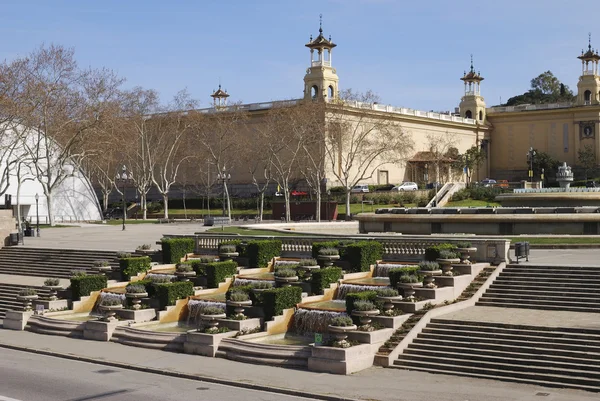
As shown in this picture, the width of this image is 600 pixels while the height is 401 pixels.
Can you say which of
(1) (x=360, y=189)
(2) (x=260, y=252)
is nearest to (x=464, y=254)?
(2) (x=260, y=252)

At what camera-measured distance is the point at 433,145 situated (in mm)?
101250

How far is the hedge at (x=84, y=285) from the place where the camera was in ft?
111

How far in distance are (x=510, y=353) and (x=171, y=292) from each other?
13.1m

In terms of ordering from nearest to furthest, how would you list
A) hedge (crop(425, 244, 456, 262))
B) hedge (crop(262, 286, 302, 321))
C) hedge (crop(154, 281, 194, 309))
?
hedge (crop(262, 286, 302, 321)) → hedge (crop(425, 244, 456, 262)) → hedge (crop(154, 281, 194, 309))

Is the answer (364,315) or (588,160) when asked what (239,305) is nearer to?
(364,315)

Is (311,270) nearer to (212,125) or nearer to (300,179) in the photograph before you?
(212,125)

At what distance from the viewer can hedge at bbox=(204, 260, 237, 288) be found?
3359 cm

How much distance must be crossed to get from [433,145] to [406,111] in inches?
212

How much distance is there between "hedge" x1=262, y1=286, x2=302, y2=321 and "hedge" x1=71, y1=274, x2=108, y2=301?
9052 mm

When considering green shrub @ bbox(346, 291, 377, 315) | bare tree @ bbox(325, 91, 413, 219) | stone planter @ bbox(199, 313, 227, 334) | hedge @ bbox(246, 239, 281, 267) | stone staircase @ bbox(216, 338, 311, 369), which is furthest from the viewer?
bare tree @ bbox(325, 91, 413, 219)

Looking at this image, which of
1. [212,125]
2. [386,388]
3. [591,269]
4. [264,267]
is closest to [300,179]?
[212,125]

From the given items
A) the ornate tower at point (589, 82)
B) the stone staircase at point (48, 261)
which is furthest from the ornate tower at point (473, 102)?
the stone staircase at point (48, 261)

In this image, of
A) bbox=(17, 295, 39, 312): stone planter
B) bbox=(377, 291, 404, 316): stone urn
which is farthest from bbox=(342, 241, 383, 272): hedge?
bbox=(17, 295, 39, 312): stone planter

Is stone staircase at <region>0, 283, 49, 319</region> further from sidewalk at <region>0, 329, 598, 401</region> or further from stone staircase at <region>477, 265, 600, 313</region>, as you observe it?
stone staircase at <region>477, 265, 600, 313</region>
